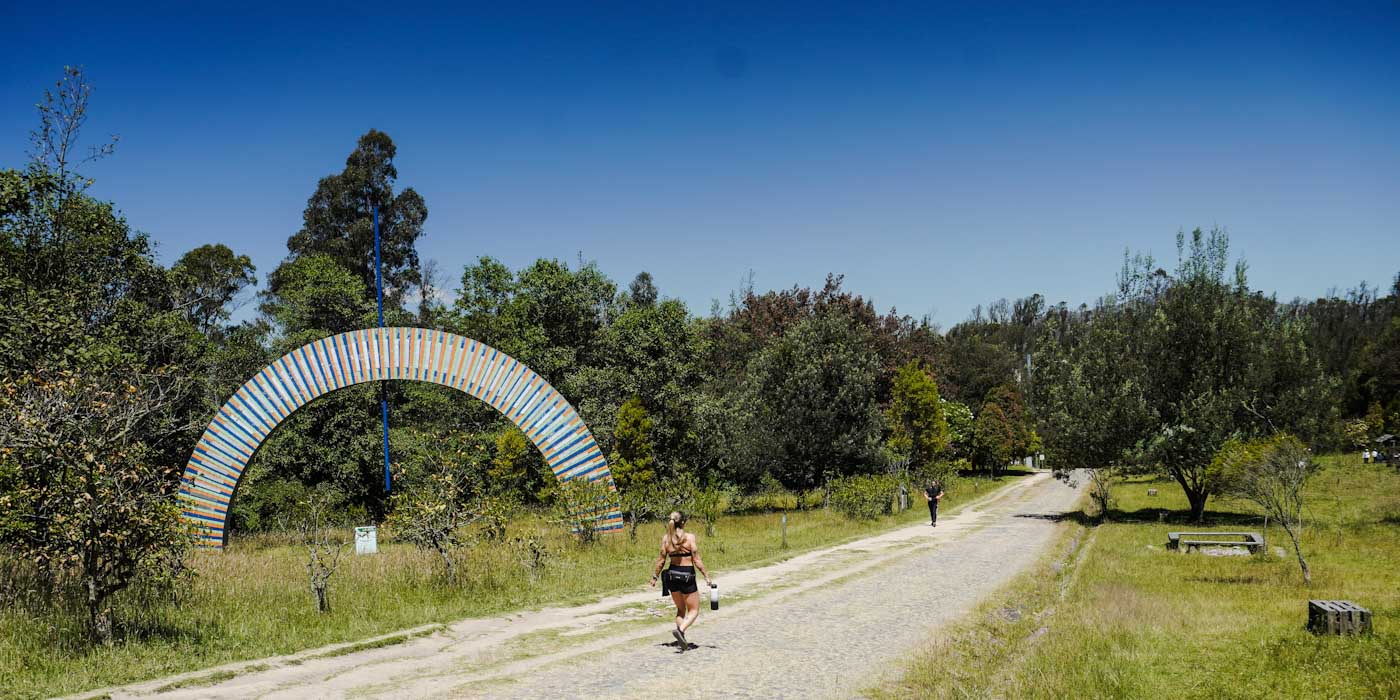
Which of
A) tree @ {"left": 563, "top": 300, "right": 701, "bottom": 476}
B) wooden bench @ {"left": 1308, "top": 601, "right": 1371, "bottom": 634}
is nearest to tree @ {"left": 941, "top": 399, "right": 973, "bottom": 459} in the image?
tree @ {"left": 563, "top": 300, "right": 701, "bottom": 476}

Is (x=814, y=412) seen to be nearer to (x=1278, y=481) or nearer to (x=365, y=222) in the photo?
(x=1278, y=481)

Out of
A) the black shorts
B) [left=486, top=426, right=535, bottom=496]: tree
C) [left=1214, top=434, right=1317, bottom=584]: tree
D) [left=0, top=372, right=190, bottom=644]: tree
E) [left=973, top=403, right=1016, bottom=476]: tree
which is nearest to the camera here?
[left=0, top=372, right=190, bottom=644]: tree

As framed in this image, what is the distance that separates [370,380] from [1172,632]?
60.8ft

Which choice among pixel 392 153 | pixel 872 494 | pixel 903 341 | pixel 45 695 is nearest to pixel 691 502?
pixel 872 494

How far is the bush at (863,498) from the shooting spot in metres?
30.0

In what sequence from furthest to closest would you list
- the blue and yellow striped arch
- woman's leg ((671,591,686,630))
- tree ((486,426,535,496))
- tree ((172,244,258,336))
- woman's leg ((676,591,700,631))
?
tree ((172,244,258,336)), tree ((486,426,535,496)), the blue and yellow striped arch, woman's leg ((671,591,686,630)), woman's leg ((676,591,700,631))

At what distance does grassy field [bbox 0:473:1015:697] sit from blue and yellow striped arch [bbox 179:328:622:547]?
1.69m

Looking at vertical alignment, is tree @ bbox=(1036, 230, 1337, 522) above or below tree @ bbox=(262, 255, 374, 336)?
below

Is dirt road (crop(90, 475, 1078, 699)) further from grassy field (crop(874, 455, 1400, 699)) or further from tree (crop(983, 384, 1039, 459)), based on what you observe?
tree (crop(983, 384, 1039, 459))

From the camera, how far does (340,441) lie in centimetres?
3488

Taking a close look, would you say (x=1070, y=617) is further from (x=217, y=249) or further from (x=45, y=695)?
(x=217, y=249)

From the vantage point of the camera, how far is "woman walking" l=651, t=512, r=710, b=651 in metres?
10.8

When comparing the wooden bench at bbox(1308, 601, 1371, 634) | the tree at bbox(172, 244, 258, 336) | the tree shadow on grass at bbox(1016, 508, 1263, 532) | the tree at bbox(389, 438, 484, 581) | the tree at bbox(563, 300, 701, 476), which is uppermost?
the tree at bbox(172, 244, 258, 336)

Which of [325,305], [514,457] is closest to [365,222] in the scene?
[325,305]
